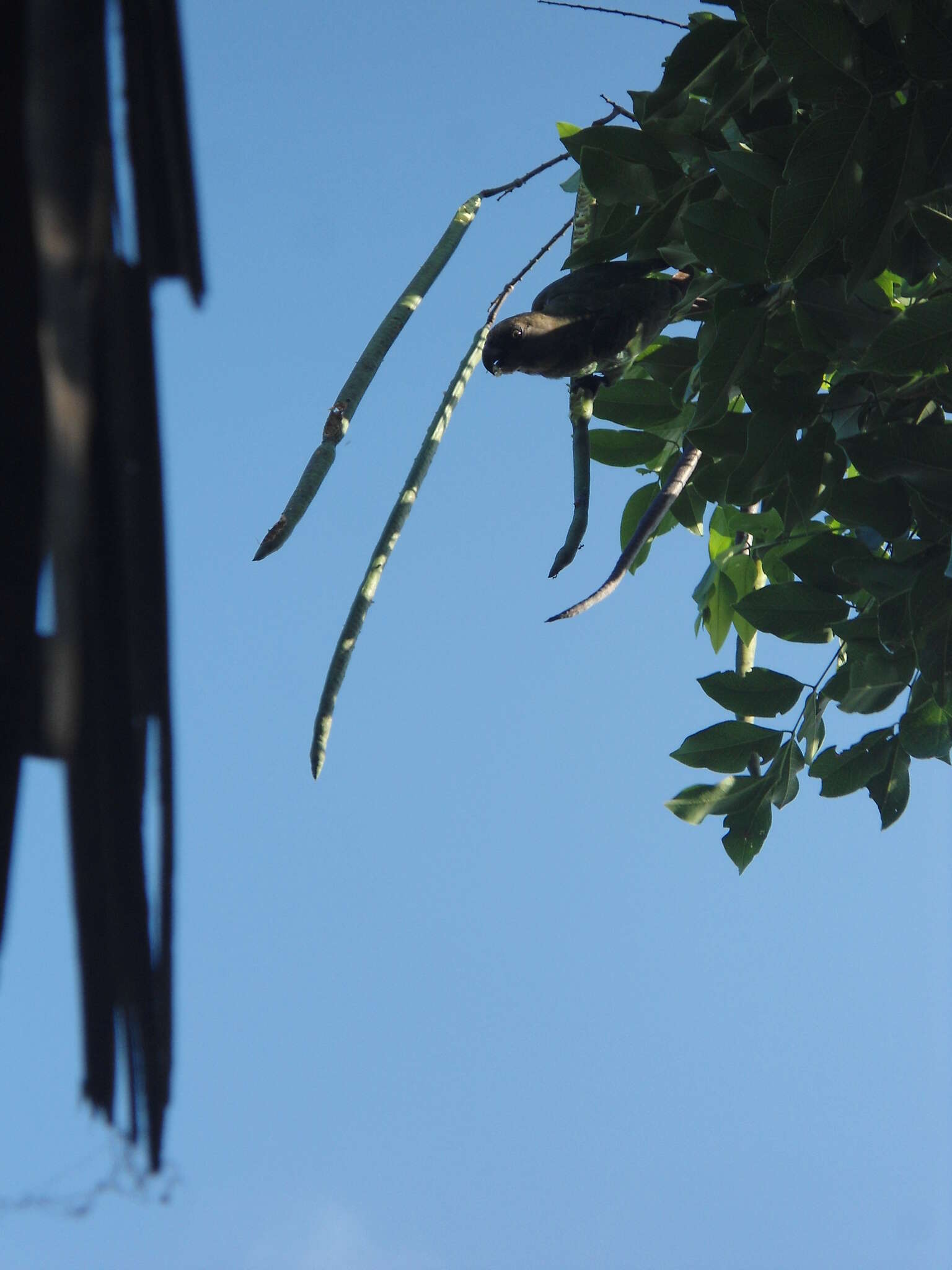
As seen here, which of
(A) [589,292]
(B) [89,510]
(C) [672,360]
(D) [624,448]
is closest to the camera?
(B) [89,510]

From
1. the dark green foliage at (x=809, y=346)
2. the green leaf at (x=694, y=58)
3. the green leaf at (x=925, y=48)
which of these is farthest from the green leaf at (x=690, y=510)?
the green leaf at (x=925, y=48)

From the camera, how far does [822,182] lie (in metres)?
1.28

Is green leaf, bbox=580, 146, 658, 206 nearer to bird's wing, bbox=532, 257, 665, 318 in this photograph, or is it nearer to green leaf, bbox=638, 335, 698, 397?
bird's wing, bbox=532, 257, 665, 318

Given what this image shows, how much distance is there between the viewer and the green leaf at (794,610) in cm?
173

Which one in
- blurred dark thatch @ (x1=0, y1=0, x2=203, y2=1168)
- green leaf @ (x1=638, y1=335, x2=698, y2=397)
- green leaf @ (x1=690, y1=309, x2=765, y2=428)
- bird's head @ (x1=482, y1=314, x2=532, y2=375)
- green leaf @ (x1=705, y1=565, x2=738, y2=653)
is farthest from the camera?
green leaf @ (x1=705, y1=565, x2=738, y2=653)

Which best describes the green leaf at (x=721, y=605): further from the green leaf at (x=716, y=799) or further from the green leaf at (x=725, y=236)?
the green leaf at (x=725, y=236)

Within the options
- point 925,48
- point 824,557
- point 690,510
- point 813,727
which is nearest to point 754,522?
point 690,510

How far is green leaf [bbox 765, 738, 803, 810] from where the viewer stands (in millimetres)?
1854

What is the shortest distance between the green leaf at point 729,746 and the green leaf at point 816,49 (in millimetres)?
1016

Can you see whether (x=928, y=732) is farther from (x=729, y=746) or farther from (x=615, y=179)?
(x=615, y=179)

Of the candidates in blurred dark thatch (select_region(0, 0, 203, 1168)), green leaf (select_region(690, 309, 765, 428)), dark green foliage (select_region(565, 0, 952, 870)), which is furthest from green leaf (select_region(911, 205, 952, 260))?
blurred dark thatch (select_region(0, 0, 203, 1168))

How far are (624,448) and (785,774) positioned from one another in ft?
2.11

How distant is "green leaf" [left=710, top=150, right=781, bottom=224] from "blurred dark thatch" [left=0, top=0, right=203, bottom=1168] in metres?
1.12

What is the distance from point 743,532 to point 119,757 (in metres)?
1.78
